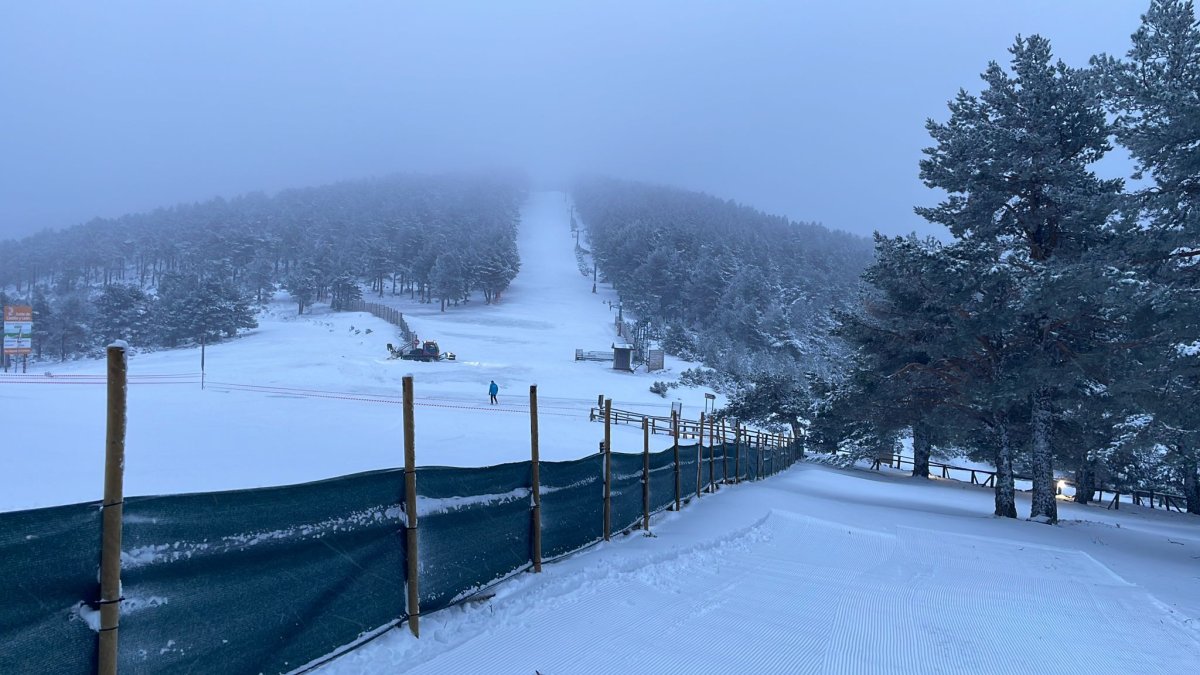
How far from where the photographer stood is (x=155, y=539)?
10.9 feet

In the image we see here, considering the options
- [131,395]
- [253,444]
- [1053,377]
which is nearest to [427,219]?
[131,395]

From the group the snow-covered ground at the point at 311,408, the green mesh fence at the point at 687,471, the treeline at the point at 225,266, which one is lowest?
the snow-covered ground at the point at 311,408

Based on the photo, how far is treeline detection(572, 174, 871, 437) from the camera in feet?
228

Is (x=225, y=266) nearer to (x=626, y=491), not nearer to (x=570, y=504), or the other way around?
(x=626, y=491)

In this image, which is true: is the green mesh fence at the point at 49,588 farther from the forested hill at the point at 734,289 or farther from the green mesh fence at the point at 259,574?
the forested hill at the point at 734,289

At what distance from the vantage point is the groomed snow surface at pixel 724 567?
5.29m

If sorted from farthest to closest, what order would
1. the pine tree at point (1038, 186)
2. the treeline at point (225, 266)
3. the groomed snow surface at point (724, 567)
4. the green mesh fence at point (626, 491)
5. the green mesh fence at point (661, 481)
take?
the treeline at point (225, 266)
the pine tree at point (1038, 186)
the green mesh fence at point (661, 481)
the green mesh fence at point (626, 491)
the groomed snow surface at point (724, 567)

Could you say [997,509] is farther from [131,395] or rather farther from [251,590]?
[131,395]

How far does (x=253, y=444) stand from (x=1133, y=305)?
2205 centimetres

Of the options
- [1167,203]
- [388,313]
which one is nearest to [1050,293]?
[1167,203]

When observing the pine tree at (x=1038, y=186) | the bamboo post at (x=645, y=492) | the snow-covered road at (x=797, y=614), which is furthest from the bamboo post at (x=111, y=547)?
the pine tree at (x=1038, y=186)

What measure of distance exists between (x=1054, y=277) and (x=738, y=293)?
7850 cm

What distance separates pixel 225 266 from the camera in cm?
11600

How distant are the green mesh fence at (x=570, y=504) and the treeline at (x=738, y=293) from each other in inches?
1361
